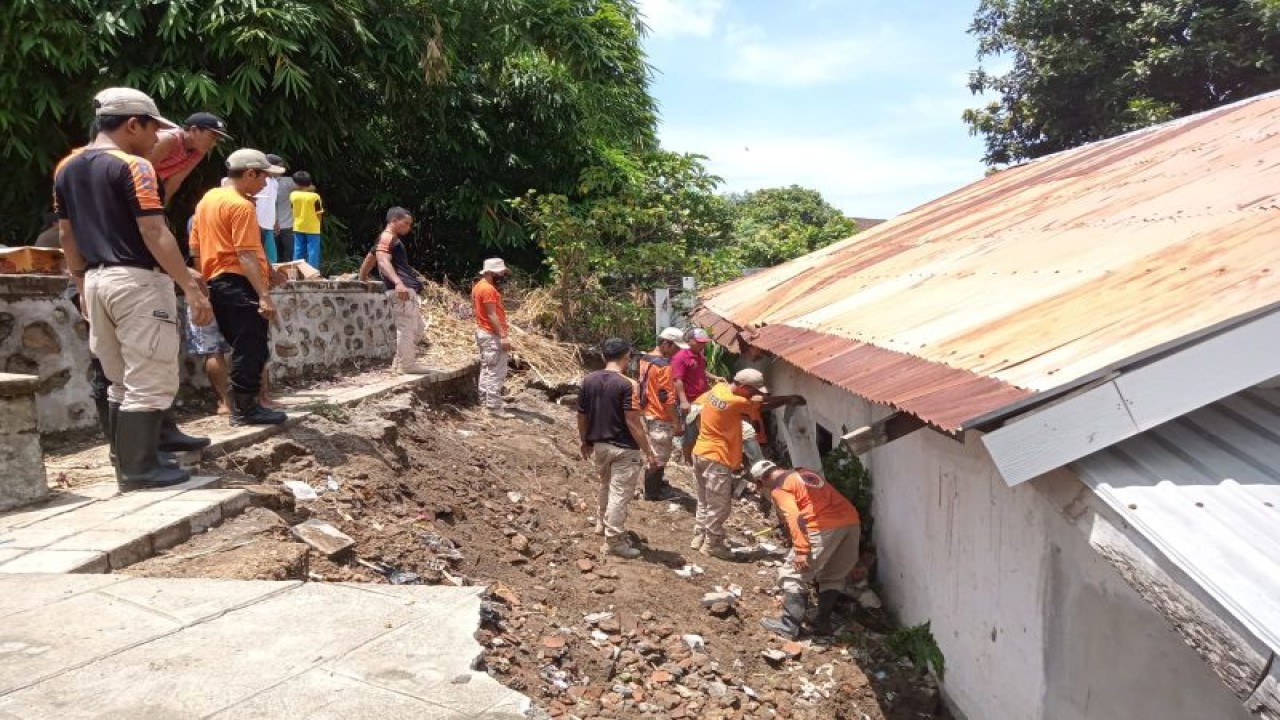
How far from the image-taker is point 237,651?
233cm

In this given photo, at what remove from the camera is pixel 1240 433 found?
A: 2.48 metres

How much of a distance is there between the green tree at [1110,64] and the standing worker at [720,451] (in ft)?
33.6

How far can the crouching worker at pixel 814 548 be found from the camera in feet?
19.3

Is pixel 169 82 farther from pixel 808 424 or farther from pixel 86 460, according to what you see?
pixel 808 424

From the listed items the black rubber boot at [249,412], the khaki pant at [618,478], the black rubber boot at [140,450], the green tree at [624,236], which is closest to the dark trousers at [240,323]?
the black rubber boot at [249,412]

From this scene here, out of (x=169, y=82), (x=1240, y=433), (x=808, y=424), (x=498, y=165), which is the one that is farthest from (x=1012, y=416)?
(x=498, y=165)

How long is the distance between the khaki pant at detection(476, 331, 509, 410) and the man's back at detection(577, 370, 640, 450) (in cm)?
232

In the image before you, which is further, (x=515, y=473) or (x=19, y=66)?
(x=19, y=66)

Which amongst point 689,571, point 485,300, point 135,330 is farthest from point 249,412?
point 689,571

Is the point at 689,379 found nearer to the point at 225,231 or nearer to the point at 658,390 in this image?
the point at 658,390

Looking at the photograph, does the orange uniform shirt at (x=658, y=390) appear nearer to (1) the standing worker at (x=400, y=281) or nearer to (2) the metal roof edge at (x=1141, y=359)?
(1) the standing worker at (x=400, y=281)

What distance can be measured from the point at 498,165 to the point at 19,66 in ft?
23.4

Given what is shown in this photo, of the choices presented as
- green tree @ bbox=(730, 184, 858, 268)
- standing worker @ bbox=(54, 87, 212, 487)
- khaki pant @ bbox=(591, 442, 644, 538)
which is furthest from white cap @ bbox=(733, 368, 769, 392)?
green tree @ bbox=(730, 184, 858, 268)

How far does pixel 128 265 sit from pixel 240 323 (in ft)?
3.99
